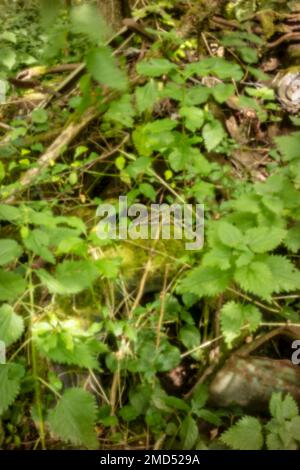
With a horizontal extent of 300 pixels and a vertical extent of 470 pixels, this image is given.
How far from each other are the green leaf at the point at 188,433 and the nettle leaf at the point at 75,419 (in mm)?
378

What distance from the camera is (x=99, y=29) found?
126cm

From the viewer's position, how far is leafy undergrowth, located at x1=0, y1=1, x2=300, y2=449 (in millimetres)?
1483

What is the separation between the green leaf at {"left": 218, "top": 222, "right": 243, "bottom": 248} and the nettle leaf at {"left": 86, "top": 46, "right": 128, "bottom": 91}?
2.08 feet

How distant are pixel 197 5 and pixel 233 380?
86.8 inches

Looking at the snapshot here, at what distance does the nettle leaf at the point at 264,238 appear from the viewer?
155 centimetres

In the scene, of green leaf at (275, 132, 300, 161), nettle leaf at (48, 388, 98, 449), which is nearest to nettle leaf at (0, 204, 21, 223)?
nettle leaf at (48, 388, 98, 449)

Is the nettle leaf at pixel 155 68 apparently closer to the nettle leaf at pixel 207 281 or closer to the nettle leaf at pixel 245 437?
the nettle leaf at pixel 207 281

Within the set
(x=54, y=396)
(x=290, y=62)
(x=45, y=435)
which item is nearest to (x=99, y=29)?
(x=54, y=396)

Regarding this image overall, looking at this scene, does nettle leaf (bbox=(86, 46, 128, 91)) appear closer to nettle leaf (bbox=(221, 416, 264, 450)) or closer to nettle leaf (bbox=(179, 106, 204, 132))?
nettle leaf (bbox=(179, 106, 204, 132))

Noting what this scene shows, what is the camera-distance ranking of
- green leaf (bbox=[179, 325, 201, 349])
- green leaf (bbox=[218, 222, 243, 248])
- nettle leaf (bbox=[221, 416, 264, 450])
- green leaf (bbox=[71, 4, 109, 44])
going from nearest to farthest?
green leaf (bbox=[71, 4, 109, 44]) < nettle leaf (bbox=[221, 416, 264, 450]) < green leaf (bbox=[218, 222, 243, 248]) < green leaf (bbox=[179, 325, 201, 349])

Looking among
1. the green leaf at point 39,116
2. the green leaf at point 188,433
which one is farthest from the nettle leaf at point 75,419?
the green leaf at point 39,116

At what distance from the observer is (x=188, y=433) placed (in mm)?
1598

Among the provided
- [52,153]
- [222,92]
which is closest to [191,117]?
[222,92]

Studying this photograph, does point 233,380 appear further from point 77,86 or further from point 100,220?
point 77,86
